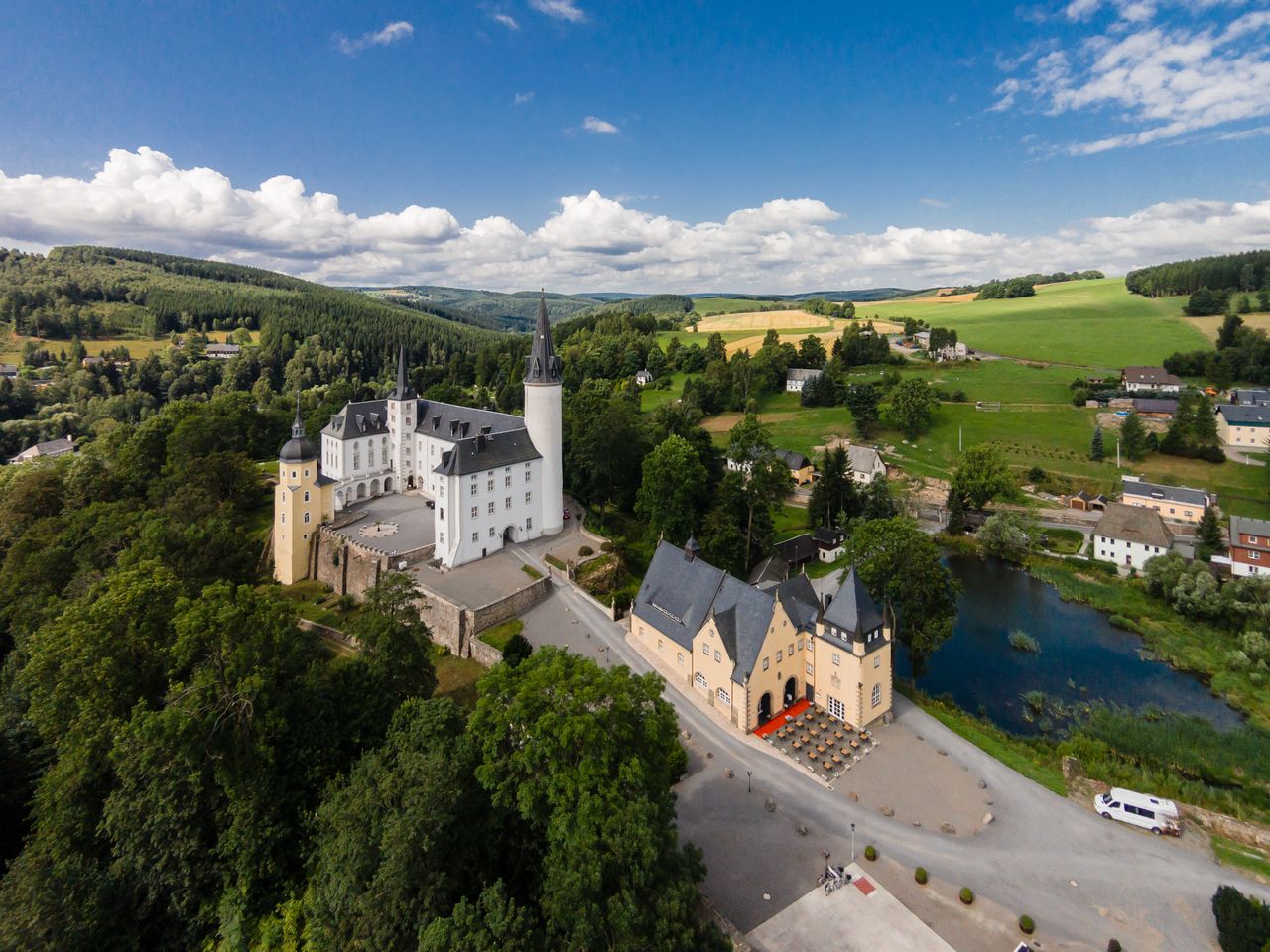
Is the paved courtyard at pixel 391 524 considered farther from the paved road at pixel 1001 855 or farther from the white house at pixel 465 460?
the paved road at pixel 1001 855

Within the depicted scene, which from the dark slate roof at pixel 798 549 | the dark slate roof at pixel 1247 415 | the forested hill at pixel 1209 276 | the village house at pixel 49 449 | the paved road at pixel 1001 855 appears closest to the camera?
the paved road at pixel 1001 855

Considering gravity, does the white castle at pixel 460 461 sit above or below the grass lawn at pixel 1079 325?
below

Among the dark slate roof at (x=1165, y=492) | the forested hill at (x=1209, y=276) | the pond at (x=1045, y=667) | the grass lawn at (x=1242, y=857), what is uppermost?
the forested hill at (x=1209, y=276)

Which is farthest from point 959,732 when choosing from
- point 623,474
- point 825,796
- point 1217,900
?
point 623,474

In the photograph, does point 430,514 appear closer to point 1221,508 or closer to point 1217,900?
point 1217,900

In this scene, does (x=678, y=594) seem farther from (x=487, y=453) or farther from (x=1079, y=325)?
(x=1079, y=325)

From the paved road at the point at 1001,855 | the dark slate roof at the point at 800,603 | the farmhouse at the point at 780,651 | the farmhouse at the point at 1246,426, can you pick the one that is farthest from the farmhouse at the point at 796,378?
the paved road at the point at 1001,855
